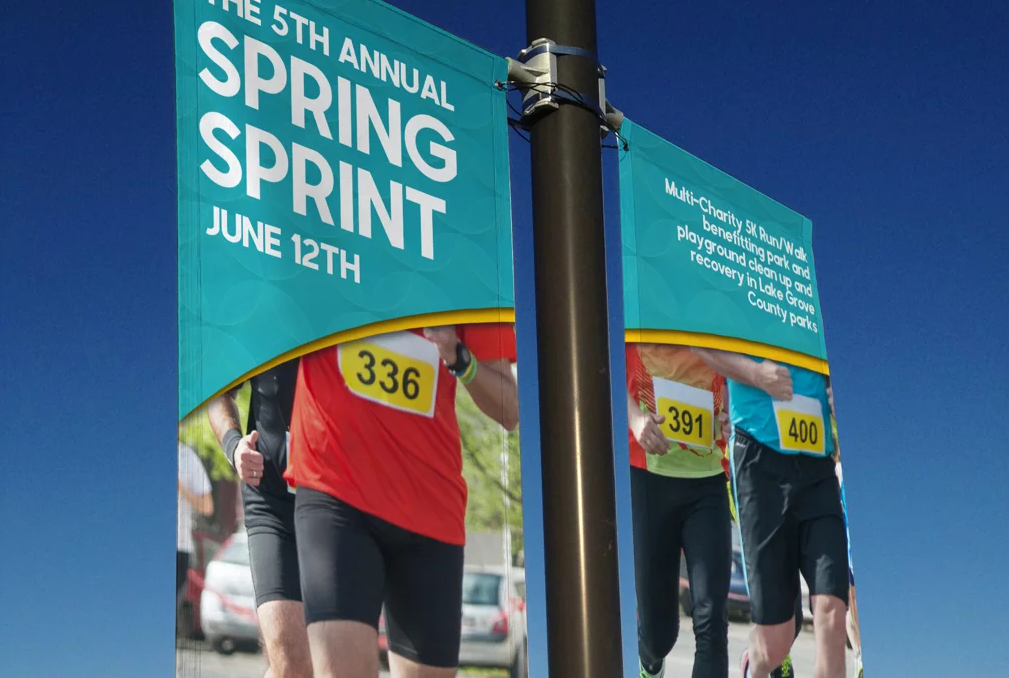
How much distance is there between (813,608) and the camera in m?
6.57

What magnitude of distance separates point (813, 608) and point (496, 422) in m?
2.90

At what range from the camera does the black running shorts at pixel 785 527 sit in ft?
20.7

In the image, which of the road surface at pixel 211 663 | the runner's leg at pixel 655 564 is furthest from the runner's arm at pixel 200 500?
the runner's leg at pixel 655 564

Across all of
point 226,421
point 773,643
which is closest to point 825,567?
point 773,643

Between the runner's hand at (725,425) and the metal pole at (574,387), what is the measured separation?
3.29 meters

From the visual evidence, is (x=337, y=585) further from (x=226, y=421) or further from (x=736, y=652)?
(x=736, y=652)

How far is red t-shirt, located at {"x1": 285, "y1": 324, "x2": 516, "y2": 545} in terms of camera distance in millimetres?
4027

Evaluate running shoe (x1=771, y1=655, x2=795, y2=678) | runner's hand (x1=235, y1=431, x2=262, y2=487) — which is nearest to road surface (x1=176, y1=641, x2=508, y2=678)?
runner's hand (x1=235, y1=431, x2=262, y2=487)

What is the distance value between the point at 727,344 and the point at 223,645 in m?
3.37

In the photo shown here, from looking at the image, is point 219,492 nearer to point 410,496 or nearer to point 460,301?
point 410,496

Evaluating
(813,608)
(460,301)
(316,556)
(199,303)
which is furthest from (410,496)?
(813,608)

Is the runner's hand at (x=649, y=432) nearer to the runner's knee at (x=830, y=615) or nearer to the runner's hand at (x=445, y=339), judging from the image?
the runner's knee at (x=830, y=615)

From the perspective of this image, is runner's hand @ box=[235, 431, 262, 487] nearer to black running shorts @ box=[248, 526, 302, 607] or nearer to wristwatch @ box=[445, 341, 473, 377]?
black running shorts @ box=[248, 526, 302, 607]

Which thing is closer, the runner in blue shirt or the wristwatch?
the wristwatch
